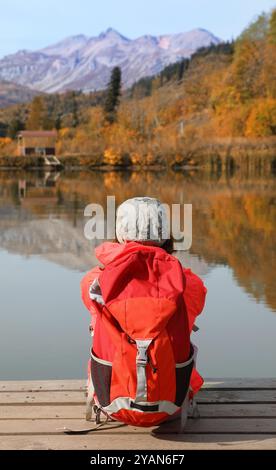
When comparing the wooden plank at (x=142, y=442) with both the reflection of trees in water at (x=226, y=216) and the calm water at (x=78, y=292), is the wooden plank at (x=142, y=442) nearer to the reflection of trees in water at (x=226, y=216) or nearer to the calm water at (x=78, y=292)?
the calm water at (x=78, y=292)

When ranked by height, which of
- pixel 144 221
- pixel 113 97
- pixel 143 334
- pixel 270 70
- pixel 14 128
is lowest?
pixel 143 334

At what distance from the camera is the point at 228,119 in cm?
4566

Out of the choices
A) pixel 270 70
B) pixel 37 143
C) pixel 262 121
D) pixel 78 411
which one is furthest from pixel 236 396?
pixel 37 143

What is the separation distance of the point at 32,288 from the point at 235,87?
4471cm

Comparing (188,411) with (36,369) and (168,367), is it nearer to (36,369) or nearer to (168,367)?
(168,367)

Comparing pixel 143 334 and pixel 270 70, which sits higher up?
pixel 270 70

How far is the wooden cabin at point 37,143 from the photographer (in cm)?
5506

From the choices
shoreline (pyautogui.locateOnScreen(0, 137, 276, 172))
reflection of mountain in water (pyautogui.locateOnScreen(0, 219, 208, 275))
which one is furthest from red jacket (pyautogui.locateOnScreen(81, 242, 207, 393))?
shoreline (pyautogui.locateOnScreen(0, 137, 276, 172))

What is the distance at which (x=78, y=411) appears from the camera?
2.81 metres

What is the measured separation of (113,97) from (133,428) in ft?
194

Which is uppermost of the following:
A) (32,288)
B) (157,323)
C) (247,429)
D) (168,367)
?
(157,323)

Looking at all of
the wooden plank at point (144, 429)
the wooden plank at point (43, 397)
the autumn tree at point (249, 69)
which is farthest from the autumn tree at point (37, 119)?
the wooden plank at point (144, 429)

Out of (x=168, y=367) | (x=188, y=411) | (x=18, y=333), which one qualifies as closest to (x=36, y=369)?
(x=18, y=333)

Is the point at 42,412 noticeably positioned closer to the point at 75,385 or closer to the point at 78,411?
the point at 78,411
